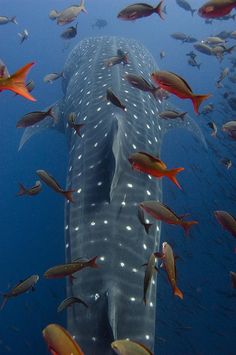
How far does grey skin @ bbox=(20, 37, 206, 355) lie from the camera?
4.30m

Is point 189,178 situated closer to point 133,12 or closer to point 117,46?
point 117,46

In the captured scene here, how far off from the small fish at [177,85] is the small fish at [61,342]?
2.30m

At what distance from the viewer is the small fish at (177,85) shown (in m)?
3.59

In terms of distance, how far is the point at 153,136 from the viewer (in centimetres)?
695

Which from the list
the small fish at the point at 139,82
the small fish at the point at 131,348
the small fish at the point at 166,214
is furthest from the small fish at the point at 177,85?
the small fish at the point at 131,348

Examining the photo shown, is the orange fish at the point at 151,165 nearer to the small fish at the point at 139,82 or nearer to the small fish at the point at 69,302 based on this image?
the small fish at the point at 69,302

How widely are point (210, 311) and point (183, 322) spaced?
2.72 feet

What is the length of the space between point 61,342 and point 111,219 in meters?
2.84

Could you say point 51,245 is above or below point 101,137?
below

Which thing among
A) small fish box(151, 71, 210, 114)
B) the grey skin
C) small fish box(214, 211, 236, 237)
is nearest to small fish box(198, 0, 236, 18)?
small fish box(151, 71, 210, 114)

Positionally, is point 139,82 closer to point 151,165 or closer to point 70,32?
point 151,165

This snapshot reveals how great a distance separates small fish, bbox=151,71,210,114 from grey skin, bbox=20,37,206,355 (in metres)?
1.83

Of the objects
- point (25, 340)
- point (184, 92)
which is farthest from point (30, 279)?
point (25, 340)

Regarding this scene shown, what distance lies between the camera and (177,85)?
362cm
